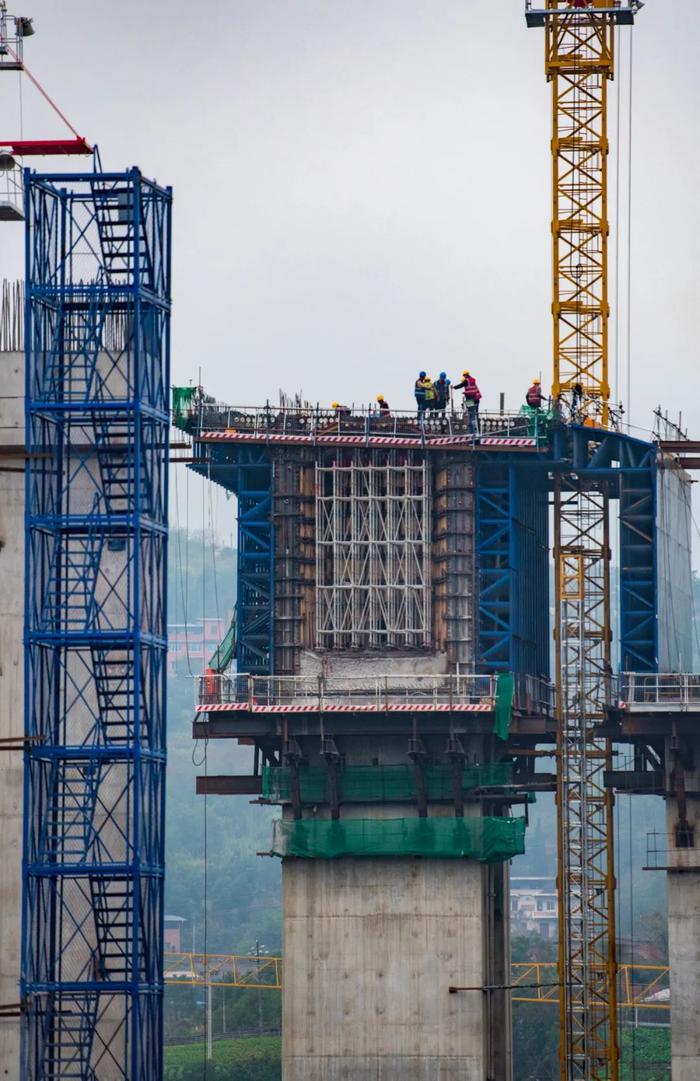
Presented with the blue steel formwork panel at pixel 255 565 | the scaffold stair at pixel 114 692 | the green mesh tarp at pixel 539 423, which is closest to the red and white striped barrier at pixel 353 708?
the blue steel formwork panel at pixel 255 565

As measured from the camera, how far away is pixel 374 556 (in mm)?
140000

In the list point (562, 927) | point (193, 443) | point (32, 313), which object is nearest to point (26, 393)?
point (32, 313)

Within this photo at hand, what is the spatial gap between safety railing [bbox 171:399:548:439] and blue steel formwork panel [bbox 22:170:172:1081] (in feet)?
69.7

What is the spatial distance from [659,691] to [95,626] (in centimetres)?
3293

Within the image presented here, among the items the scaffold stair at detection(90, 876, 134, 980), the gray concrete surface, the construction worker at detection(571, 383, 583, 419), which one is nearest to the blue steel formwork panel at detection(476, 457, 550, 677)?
the construction worker at detection(571, 383, 583, 419)

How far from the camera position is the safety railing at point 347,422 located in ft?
464

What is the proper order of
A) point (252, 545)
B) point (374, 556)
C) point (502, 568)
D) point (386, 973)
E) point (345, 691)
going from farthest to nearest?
point (252, 545), point (502, 568), point (374, 556), point (345, 691), point (386, 973)

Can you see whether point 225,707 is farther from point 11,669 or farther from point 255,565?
point 11,669

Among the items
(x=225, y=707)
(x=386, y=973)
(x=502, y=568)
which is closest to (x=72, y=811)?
(x=225, y=707)

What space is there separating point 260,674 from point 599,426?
23879mm

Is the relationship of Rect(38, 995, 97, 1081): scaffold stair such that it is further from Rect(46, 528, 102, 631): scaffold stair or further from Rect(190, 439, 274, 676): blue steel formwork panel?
Rect(190, 439, 274, 676): blue steel formwork panel

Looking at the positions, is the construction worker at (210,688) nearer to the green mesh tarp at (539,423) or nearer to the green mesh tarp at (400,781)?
the green mesh tarp at (400,781)

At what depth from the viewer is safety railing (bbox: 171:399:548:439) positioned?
5571 inches

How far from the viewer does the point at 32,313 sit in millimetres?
118312
